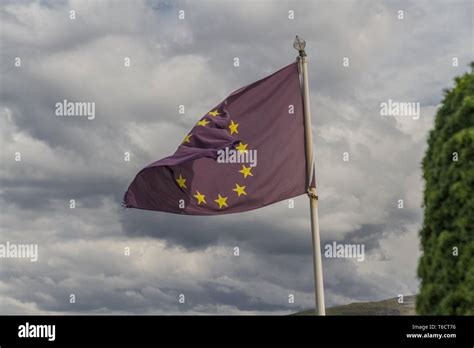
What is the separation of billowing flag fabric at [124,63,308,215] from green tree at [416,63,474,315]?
2.36m

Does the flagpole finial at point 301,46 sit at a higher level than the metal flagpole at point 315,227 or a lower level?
higher

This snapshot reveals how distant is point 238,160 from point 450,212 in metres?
3.91

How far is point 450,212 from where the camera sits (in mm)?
11953

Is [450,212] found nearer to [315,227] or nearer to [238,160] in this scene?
[315,227]

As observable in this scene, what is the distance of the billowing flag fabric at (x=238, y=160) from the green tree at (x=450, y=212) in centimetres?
236

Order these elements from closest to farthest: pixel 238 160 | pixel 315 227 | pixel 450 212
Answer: pixel 450 212 < pixel 315 227 < pixel 238 160

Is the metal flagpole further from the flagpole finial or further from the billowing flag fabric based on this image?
the flagpole finial

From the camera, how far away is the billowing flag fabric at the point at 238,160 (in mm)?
13008

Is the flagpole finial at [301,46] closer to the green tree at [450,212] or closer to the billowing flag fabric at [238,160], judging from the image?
the billowing flag fabric at [238,160]

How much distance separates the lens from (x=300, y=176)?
13102mm

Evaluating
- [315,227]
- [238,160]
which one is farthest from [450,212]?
[238,160]

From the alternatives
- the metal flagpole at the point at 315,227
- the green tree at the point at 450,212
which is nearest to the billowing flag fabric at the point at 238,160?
the metal flagpole at the point at 315,227
